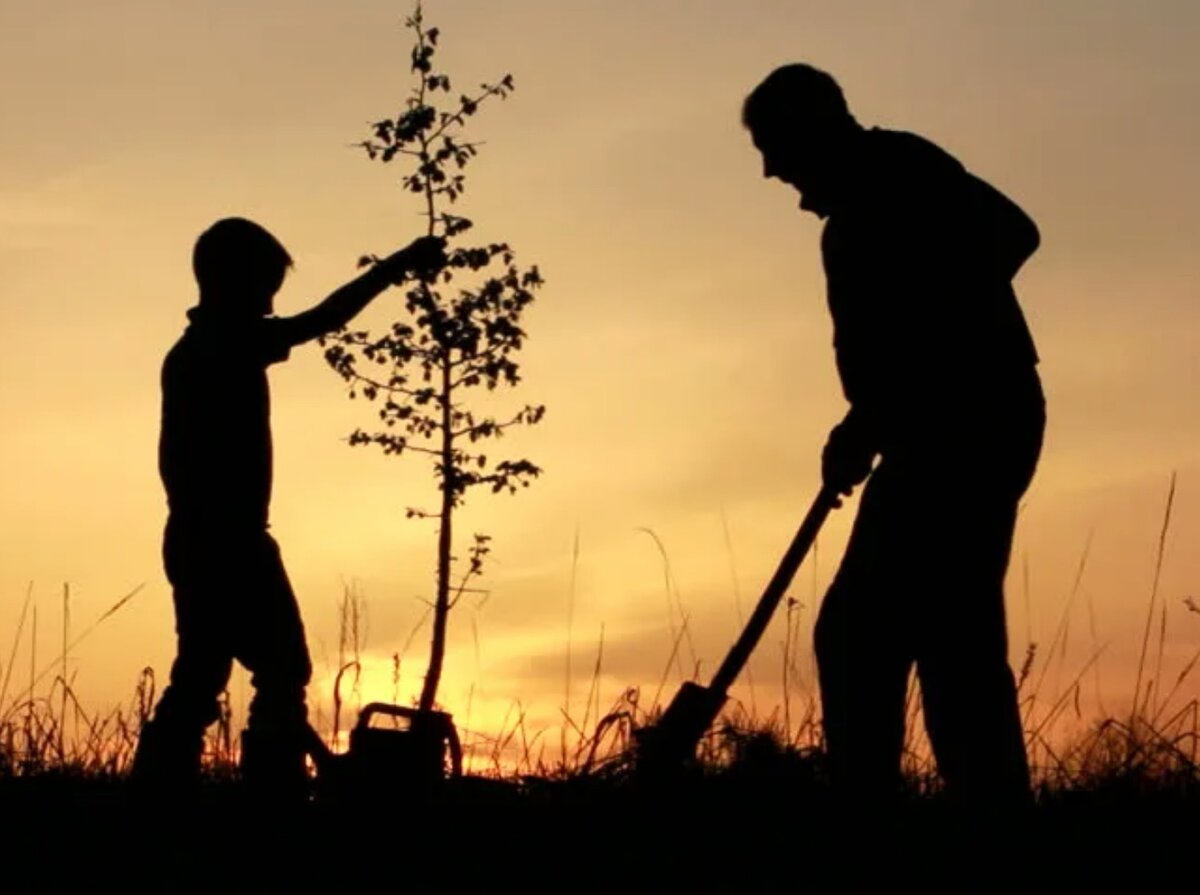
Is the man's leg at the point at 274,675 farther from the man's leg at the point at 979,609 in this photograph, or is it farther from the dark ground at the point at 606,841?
the man's leg at the point at 979,609

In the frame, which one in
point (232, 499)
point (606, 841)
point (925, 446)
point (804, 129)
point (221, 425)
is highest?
point (804, 129)

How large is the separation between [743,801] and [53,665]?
3.63m

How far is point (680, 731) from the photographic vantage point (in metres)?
6.61

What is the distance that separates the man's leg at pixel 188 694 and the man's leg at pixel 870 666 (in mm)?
2355

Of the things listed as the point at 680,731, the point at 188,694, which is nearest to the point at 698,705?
the point at 680,731

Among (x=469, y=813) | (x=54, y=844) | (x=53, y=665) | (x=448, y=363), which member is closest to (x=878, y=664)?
(x=469, y=813)

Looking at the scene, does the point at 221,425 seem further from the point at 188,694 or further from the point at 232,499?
the point at 188,694

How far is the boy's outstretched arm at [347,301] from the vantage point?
7.27 metres

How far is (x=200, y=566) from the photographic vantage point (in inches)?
285

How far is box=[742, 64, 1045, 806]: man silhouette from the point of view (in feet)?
19.1

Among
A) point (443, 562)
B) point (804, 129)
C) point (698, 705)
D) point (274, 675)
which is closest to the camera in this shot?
point (804, 129)

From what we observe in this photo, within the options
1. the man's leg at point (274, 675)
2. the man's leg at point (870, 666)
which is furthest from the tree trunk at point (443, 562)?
the man's leg at point (870, 666)

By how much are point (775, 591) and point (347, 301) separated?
2.04 m

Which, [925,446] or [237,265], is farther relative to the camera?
[237,265]
